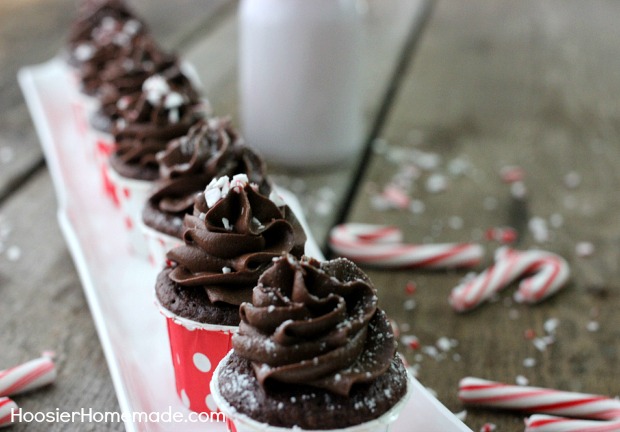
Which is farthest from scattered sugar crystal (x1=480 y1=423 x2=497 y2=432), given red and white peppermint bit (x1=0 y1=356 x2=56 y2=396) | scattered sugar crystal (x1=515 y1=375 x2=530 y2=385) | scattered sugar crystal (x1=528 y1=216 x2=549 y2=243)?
scattered sugar crystal (x1=528 y1=216 x2=549 y2=243)

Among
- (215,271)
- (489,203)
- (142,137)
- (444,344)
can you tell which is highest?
(215,271)

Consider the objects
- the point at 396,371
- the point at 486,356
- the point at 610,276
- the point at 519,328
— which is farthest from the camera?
the point at 610,276

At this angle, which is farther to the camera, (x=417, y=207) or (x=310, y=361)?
(x=417, y=207)

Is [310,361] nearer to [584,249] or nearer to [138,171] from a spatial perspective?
[138,171]

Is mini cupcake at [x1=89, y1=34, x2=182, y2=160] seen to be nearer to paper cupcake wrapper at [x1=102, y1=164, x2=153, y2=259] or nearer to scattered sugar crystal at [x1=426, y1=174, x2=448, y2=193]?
paper cupcake wrapper at [x1=102, y1=164, x2=153, y2=259]

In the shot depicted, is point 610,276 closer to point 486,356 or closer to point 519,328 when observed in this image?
point 519,328

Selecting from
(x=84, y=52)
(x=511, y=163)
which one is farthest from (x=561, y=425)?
(x=84, y=52)

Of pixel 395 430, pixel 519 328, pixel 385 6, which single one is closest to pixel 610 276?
pixel 519 328
